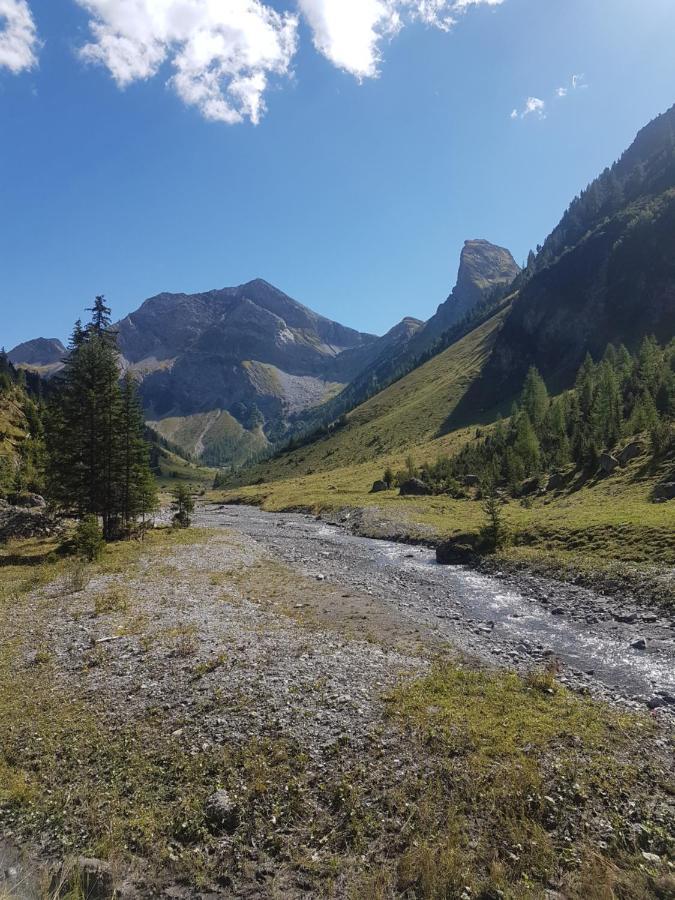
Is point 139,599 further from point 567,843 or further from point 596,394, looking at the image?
point 596,394

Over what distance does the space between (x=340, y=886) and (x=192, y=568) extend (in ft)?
93.2

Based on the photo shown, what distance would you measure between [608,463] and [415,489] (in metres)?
35.2

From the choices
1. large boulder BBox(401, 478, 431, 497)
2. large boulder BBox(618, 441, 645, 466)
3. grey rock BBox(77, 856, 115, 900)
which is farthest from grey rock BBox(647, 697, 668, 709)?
large boulder BBox(401, 478, 431, 497)

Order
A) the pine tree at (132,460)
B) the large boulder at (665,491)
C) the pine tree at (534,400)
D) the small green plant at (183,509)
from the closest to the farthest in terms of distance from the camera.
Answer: the large boulder at (665,491), the pine tree at (132,460), the small green plant at (183,509), the pine tree at (534,400)

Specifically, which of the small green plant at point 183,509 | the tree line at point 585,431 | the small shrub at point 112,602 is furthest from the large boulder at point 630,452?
the small green plant at point 183,509

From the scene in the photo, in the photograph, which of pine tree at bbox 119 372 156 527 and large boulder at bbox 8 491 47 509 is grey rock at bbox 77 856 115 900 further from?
large boulder at bbox 8 491 47 509

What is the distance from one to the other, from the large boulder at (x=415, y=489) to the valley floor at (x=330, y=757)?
60.5 meters

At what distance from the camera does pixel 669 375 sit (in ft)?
265

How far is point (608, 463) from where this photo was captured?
179 ft

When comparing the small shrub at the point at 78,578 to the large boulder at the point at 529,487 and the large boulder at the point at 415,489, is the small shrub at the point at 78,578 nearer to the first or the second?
the large boulder at the point at 529,487

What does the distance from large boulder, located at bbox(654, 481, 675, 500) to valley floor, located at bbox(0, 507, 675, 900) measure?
22968 mm

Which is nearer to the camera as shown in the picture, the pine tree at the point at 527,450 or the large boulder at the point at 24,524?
the large boulder at the point at 24,524

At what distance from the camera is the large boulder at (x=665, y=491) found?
3966cm

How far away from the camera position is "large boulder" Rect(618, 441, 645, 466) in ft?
179
